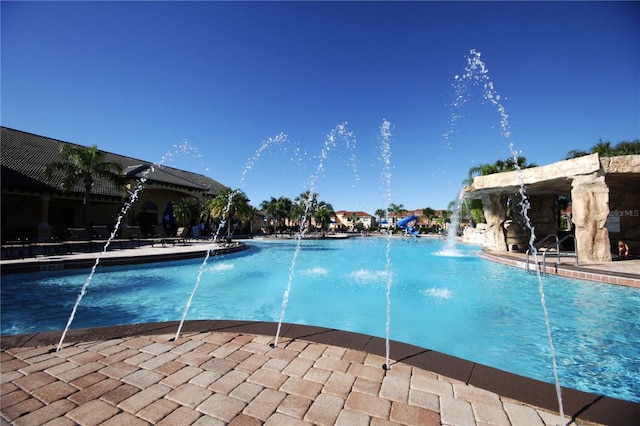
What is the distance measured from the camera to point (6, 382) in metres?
2.77

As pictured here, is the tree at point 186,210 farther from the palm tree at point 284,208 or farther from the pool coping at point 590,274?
the pool coping at point 590,274

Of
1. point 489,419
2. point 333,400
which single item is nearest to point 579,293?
point 489,419

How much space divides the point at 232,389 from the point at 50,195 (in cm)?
2559

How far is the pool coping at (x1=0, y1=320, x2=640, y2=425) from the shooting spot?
230 cm

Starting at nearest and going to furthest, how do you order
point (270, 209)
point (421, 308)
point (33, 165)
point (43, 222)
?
1. point (421, 308)
2. point (43, 222)
3. point (33, 165)
4. point (270, 209)

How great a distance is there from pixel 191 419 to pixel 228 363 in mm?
905

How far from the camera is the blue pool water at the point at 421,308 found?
15.4 ft

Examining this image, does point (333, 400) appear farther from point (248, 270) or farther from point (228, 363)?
point (248, 270)

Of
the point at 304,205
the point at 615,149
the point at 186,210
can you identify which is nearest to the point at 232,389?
the point at 186,210

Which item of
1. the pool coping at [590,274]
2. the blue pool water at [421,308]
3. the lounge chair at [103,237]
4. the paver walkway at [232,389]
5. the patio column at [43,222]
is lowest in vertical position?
the blue pool water at [421,308]

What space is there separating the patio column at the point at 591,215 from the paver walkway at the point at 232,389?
1256 cm

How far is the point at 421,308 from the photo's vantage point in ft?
24.4

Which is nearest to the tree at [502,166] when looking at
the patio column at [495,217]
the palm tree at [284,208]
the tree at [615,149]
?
the tree at [615,149]

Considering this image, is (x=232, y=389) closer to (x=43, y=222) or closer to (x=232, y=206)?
(x=232, y=206)
